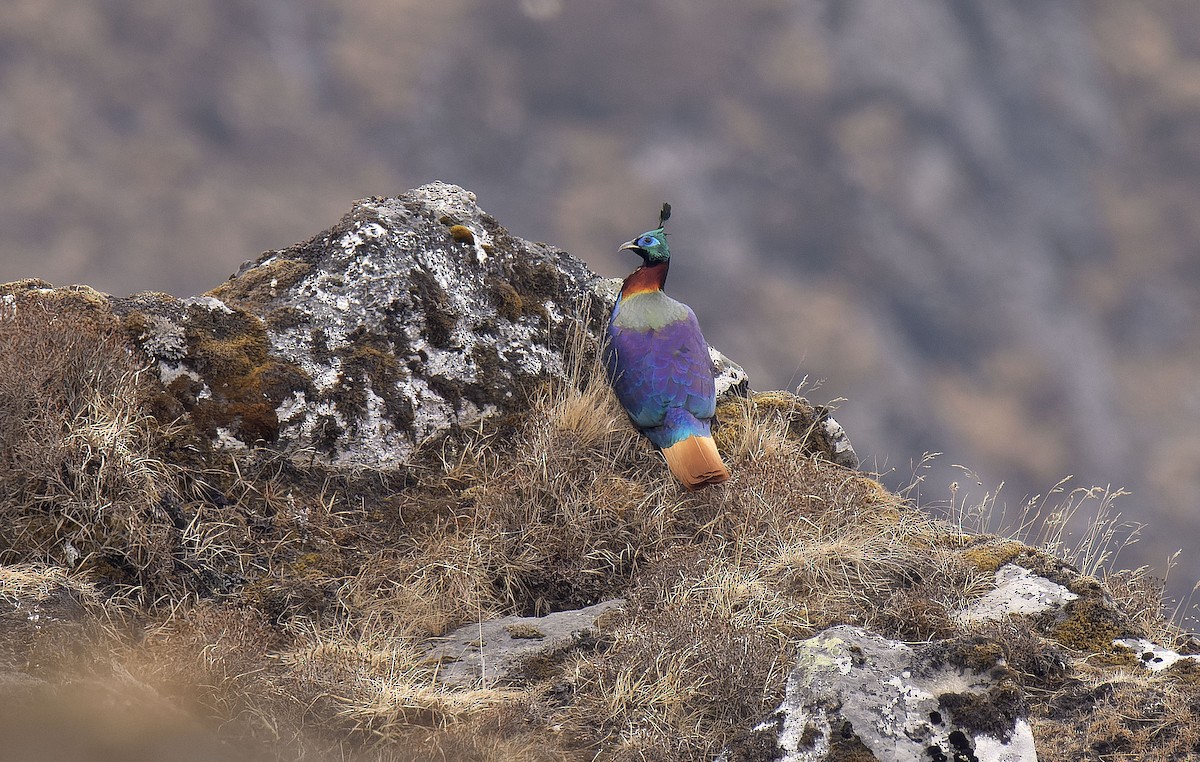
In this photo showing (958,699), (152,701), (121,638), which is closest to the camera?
(958,699)

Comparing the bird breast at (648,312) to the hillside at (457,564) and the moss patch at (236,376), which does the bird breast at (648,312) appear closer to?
the hillside at (457,564)

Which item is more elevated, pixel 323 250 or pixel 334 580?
pixel 323 250

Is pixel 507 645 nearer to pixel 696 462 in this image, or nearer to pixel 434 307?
pixel 696 462

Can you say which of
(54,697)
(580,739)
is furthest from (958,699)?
(54,697)

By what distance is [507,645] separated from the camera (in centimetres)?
527

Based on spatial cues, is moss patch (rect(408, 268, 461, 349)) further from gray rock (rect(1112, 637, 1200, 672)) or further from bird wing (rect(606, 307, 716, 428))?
gray rock (rect(1112, 637, 1200, 672))

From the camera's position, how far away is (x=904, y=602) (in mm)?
5039

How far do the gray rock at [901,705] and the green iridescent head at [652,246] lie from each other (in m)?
3.56

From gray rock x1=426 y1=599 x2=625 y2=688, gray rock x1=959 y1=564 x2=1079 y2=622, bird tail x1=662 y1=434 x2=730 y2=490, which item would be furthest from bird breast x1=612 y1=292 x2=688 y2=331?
gray rock x1=959 y1=564 x2=1079 y2=622

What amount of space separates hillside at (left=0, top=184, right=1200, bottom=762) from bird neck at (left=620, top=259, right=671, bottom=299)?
529 mm

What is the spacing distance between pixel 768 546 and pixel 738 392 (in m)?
2.05

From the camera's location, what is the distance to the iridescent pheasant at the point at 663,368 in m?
6.43

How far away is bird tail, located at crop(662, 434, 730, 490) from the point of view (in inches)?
247

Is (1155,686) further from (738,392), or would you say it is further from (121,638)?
(121,638)
